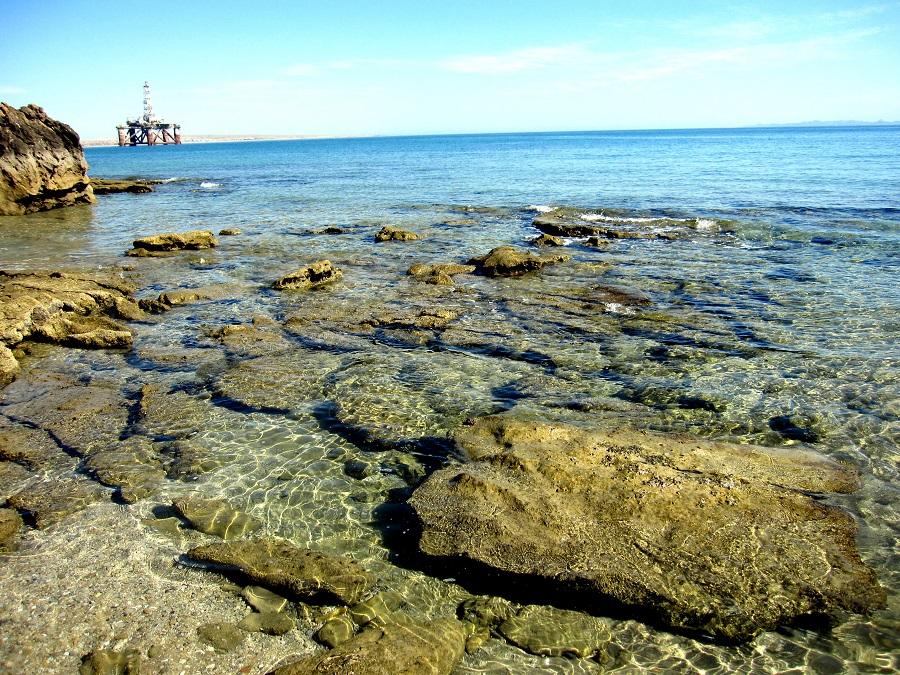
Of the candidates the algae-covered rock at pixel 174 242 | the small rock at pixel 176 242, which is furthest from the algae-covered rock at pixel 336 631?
the small rock at pixel 176 242

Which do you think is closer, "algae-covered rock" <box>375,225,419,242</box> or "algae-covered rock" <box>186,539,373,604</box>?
"algae-covered rock" <box>186,539,373,604</box>

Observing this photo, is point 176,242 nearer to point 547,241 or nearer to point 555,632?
point 547,241

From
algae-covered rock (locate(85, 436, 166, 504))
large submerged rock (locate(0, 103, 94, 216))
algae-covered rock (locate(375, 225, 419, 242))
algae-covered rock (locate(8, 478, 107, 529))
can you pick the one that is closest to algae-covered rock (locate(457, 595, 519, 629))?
algae-covered rock (locate(85, 436, 166, 504))

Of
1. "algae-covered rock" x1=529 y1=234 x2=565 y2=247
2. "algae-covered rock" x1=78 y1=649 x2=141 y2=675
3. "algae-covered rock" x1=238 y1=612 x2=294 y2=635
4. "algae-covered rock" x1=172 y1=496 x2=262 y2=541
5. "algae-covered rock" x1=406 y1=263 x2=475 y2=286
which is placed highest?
"algae-covered rock" x1=529 y1=234 x2=565 y2=247

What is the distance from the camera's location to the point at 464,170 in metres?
60.3

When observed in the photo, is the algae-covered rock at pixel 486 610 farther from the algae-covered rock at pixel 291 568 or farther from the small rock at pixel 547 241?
the small rock at pixel 547 241

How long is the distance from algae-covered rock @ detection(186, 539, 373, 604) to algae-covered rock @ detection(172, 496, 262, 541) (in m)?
0.25

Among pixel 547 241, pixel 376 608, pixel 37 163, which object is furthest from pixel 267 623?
pixel 37 163

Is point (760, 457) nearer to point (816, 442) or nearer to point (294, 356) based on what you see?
point (816, 442)

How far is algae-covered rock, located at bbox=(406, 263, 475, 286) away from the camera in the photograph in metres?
15.4

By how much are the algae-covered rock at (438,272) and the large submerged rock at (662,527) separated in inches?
357

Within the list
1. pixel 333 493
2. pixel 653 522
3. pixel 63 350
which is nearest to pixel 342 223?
pixel 63 350

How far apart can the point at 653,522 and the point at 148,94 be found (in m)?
171

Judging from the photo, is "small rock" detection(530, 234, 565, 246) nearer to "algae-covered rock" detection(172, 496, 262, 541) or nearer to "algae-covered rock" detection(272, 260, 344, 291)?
"algae-covered rock" detection(272, 260, 344, 291)
